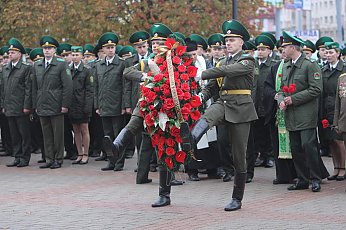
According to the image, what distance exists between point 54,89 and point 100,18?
12.5m

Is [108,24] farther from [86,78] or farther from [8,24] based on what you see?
[86,78]

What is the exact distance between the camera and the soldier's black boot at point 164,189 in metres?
11.0

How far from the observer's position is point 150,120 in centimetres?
1052

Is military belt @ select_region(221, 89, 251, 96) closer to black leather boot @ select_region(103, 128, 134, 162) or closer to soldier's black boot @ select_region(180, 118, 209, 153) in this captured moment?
soldier's black boot @ select_region(180, 118, 209, 153)

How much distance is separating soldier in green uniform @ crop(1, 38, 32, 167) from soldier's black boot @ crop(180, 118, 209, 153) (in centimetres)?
670

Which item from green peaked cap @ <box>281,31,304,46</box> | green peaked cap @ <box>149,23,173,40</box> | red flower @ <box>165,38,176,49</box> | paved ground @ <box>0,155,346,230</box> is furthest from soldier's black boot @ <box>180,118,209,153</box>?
green peaked cap @ <box>281,31,304,46</box>

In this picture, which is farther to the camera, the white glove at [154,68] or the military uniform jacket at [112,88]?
the military uniform jacket at [112,88]

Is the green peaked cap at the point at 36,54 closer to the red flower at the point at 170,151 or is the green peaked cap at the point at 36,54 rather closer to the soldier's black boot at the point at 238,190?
the red flower at the point at 170,151

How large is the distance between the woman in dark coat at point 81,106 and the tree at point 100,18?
1020cm

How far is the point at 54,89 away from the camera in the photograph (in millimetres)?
15930

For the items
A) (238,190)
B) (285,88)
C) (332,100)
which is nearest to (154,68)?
(238,190)

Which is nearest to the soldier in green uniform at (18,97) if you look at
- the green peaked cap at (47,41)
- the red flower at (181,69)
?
the green peaked cap at (47,41)

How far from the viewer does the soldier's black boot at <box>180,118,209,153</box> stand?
10.1 meters

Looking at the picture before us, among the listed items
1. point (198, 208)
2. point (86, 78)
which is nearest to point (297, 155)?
point (198, 208)
